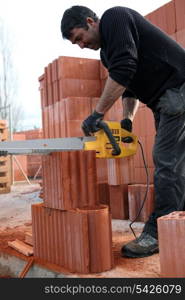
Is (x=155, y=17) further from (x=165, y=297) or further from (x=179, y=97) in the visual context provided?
(x=165, y=297)

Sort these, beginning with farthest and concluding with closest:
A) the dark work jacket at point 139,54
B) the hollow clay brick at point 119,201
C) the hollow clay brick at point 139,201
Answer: the hollow clay brick at point 119,201, the hollow clay brick at point 139,201, the dark work jacket at point 139,54

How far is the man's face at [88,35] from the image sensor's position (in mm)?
2271

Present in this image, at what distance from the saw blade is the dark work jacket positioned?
500 mm

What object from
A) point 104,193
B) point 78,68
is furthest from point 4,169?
point 104,193

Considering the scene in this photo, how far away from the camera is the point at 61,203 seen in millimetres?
2373

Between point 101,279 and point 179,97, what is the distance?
4.24 feet

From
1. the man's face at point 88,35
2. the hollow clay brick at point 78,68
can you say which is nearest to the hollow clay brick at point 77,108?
the hollow clay brick at point 78,68

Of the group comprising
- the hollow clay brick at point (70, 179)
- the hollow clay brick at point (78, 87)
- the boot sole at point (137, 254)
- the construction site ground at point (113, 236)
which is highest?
the hollow clay brick at point (78, 87)

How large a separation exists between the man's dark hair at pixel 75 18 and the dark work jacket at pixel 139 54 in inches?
4.6

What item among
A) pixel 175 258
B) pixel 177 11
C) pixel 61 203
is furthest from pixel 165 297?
pixel 177 11

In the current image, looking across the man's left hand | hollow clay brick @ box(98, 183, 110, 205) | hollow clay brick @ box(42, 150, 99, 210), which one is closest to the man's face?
the man's left hand

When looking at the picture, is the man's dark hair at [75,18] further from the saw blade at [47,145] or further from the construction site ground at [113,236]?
the construction site ground at [113,236]

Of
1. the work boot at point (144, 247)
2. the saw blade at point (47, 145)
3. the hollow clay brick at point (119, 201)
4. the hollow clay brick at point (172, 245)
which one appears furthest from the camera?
the hollow clay brick at point (119, 201)

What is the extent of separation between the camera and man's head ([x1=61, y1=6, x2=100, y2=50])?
2227mm
